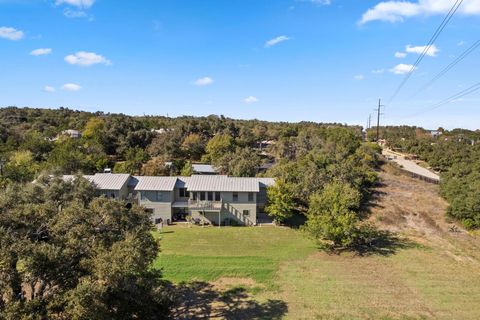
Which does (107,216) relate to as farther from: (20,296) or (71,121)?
(71,121)

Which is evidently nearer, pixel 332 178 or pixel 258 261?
pixel 258 261

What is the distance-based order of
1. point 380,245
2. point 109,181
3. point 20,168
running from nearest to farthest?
point 380,245 → point 109,181 → point 20,168

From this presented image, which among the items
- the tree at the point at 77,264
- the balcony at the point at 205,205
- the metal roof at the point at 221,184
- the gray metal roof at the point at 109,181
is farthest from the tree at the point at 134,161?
the tree at the point at 77,264

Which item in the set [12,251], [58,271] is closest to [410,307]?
[58,271]

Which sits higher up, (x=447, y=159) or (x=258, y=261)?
(x=447, y=159)

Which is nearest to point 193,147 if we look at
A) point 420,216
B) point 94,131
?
point 94,131

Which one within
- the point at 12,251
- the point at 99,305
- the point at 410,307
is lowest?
the point at 410,307

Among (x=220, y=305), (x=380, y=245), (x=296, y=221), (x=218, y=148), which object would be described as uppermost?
(x=218, y=148)

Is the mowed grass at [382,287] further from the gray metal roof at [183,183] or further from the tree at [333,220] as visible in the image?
the gray metal roof at [183,183]

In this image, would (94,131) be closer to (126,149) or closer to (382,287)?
(126,149)
